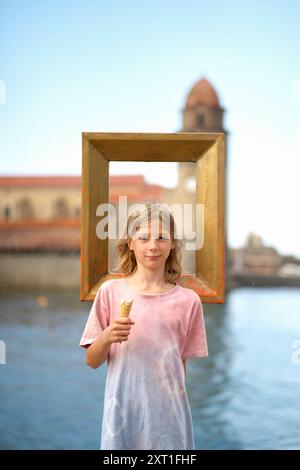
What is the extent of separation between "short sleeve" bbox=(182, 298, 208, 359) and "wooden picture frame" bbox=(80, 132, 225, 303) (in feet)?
0.19

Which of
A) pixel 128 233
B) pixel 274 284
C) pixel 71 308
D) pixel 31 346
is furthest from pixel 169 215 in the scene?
pixel 31 346

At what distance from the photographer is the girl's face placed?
119 cm

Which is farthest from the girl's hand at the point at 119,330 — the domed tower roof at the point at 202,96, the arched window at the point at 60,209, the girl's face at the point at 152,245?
the domed tower roof at the point at 202,96

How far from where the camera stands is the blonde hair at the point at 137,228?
3.92 feet

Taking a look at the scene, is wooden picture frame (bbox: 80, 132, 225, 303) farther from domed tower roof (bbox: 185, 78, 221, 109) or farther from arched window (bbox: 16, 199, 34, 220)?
domed tower roof (bbox: 185, 78, 221, 109)

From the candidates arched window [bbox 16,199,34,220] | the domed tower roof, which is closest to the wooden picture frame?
arched window [bbox 16,199,34,220]

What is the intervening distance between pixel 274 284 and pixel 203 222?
551 inches

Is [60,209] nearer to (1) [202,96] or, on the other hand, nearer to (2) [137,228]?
(1) [202,96]

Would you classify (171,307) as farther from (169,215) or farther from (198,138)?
(198,138)

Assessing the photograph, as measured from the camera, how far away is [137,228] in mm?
1200

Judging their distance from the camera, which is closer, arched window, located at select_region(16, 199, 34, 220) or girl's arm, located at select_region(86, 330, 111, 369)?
girl's arm, located at select_region(86, 330, 111, 369)

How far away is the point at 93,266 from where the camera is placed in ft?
4.15

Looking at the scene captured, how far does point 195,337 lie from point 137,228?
22 centimetres

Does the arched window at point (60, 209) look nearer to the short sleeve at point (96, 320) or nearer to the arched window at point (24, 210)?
the arched window at point (24, 210)
